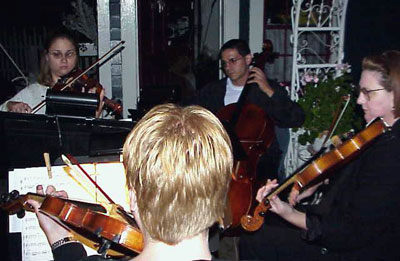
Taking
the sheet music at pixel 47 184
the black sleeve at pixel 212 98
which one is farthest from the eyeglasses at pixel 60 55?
the sheet music at pixel 47 184

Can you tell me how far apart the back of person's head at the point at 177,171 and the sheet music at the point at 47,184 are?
2.27ft

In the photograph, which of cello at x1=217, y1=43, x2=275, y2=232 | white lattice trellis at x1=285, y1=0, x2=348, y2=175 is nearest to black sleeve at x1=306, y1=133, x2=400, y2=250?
cello at x1=217, y1=43, x2=275, y2=232

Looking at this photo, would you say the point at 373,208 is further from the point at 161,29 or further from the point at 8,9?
the point at 8,9

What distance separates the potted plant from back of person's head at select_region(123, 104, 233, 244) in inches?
102

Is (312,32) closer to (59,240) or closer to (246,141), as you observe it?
(246,141)

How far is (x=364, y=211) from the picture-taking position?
1961 millimetres

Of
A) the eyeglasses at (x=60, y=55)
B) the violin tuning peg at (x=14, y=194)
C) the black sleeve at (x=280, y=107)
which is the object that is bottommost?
the violin tuning peg at (x=14, y=194)

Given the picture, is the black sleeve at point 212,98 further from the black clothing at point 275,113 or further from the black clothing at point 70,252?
Result: the black clothing at point 70,252

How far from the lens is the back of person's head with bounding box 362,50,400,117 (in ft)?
6.91

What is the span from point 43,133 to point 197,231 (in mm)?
1155

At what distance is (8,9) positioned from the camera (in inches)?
165

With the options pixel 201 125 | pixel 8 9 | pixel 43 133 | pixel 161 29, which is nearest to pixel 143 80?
pixel 161 29

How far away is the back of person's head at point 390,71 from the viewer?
2.11 m

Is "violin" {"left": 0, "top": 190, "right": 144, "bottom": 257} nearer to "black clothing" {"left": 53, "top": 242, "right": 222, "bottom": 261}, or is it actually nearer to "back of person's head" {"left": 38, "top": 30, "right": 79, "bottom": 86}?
"black clothing" {"left": 53, "top": 242, "right": 222, "bottom": 261}
